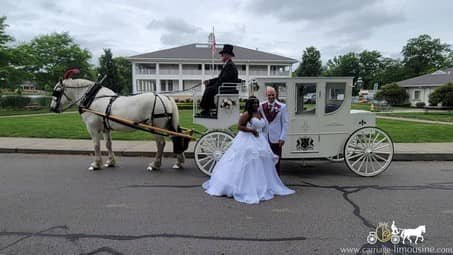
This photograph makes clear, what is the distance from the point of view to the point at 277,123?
548cm

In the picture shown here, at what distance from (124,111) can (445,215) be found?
6.08 m

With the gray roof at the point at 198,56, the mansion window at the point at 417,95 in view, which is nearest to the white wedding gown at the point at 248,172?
the gray roof at the point at 198,56

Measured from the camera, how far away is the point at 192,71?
165ft

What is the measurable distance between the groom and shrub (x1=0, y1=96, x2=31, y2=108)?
37.2m

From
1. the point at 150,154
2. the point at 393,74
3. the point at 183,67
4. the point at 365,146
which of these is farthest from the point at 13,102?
the point at 393,74

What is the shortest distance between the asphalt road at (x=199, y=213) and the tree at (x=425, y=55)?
7592cm

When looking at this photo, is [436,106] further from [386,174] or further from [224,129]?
[224,129]

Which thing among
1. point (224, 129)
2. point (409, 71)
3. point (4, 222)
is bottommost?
point (4, 222)

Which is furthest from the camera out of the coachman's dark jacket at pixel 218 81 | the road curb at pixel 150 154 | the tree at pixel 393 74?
the tree at pixel 393 74

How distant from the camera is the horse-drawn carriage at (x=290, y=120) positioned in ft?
19.5

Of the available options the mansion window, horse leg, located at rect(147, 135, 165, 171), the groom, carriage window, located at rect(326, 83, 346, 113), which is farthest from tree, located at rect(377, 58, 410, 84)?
horse leg, located at rect(147, 135, 165, 171)

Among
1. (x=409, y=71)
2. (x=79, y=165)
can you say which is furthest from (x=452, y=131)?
(x=409, y=71)

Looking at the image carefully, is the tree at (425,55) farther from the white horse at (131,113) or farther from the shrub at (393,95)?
Result: the white horse at (131,113)

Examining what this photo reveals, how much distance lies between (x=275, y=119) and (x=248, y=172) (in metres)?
1.19
